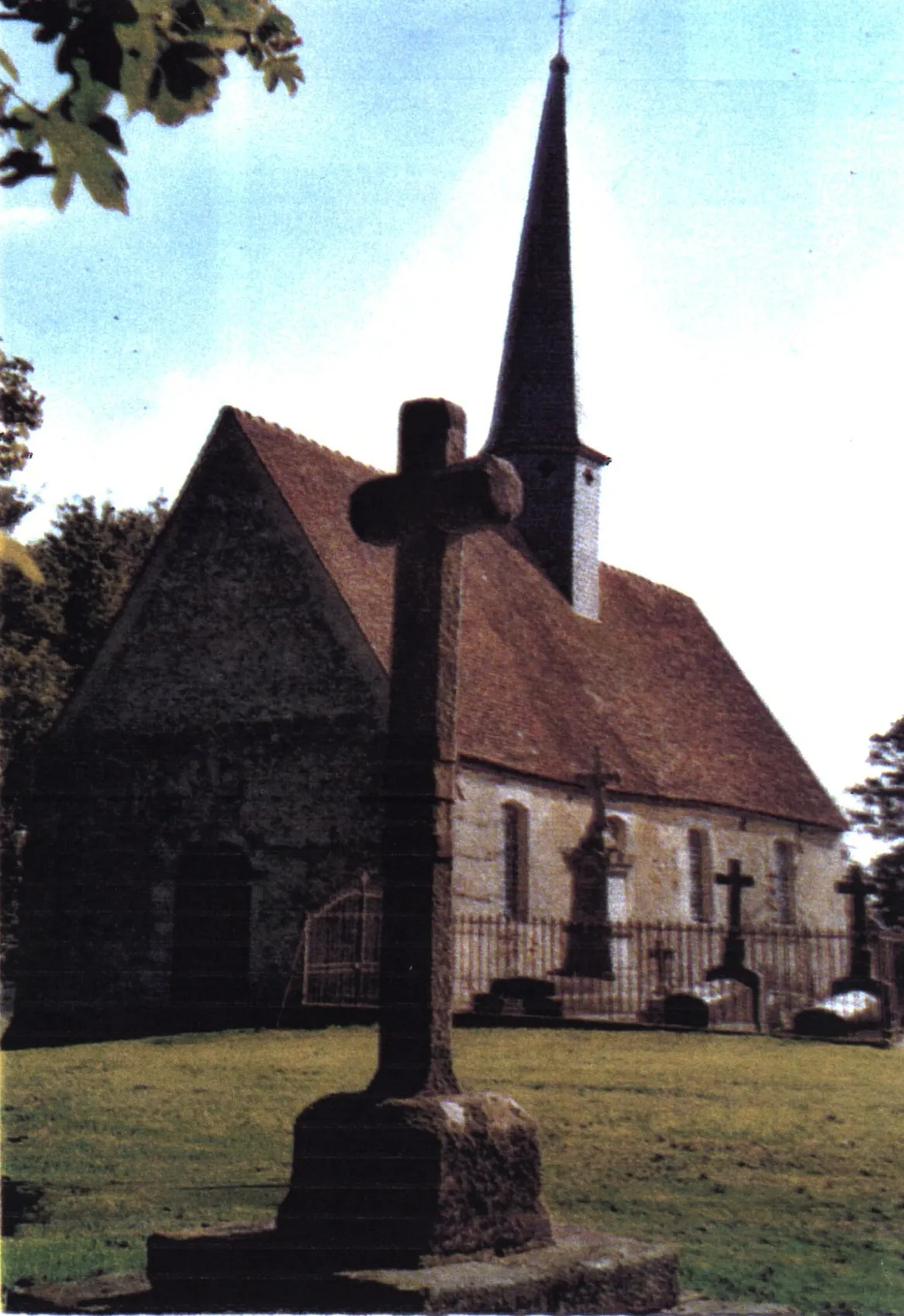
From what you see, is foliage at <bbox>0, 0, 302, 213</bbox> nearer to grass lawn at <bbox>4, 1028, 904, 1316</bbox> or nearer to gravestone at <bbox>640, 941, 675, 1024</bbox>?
grass lawn at <bbox>4, 1028, 904, 1316</bbox>

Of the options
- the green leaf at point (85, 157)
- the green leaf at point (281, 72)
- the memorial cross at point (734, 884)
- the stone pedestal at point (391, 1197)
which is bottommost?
the stone pedestal at point (391, 1197)

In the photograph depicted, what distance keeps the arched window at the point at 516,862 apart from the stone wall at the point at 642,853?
10cm

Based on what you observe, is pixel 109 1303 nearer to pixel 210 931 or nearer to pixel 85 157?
pixel 85 157

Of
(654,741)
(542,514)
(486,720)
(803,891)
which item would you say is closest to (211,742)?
(486,720)

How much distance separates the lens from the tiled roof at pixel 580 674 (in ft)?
73.8

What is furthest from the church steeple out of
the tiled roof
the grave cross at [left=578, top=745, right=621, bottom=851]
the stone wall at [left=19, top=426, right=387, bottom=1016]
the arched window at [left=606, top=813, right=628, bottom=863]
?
the stone wall at [left=19, top=426, right=387, bottom=1016]

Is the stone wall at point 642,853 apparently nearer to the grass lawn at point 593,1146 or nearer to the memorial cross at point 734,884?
the memorial cross at point 734,884

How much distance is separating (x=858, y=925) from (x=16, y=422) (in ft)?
49.8

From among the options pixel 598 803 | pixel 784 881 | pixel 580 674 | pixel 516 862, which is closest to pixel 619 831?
pixel 598 803

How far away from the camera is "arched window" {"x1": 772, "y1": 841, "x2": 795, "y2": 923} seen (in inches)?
1202

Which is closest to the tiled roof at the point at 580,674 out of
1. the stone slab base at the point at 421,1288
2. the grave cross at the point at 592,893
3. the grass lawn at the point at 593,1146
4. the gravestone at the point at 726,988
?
the grave cross at the point at 592,893

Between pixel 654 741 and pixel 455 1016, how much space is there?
1082 centimetres

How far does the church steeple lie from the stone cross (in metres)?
10.0

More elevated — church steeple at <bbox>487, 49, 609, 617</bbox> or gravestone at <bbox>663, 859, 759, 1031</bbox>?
church steeple at <bbox>487, 49, 609, 617</bbox>
